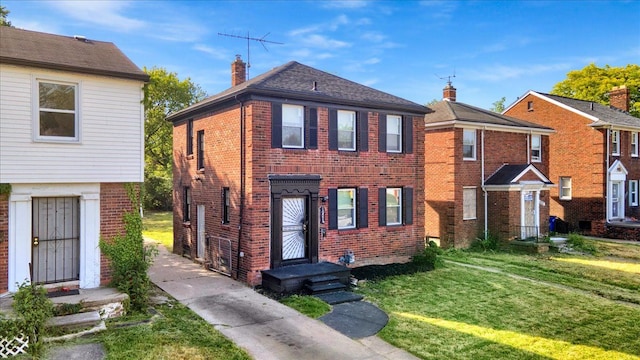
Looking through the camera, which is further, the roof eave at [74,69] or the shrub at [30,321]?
the roof eave at [74,69]

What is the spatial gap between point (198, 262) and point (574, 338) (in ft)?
38.0

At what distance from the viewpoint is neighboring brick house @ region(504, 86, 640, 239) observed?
77.5 ft

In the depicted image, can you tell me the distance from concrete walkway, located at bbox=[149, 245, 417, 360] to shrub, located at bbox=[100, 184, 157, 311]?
3.98 feet

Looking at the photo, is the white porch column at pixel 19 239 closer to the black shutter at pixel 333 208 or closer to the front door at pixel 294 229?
the front door at pixel 294 229

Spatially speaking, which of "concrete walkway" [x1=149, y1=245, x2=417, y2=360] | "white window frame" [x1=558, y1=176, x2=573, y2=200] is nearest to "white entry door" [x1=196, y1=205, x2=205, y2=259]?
"concrete walkway" [x1=149, y1=245, x2=417, y2=360]

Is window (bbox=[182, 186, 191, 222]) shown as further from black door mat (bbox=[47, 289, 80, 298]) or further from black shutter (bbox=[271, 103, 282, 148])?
black door mat (bbox=[47, 289, 80, 298])

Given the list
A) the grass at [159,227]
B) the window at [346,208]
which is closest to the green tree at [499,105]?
the grass at [159,227]

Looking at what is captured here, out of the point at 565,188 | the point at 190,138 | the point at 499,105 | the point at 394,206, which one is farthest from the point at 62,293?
the point at 499,105

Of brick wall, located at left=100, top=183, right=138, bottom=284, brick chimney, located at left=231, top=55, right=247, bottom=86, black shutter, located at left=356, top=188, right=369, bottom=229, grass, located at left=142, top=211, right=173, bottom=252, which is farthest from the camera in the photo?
grass, located at left=142, top=211, right=173, bottom=252

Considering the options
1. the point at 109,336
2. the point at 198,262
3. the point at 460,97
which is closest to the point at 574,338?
the point at 109,336

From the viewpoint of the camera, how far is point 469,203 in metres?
19.0

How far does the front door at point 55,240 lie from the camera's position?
9.34m

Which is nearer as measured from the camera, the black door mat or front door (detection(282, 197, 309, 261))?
the black door mat

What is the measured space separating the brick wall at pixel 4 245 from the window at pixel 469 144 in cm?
1637
